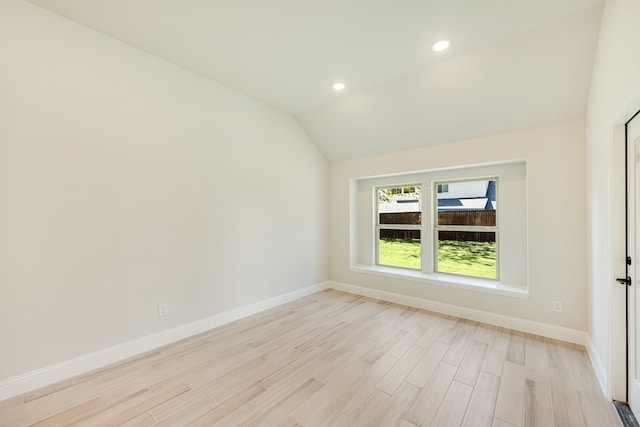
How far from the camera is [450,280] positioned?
12.0 feet

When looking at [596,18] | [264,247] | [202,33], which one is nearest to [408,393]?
[264,247]

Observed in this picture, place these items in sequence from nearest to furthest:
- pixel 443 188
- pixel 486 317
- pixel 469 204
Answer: pixel 486 317
pixel 469 204
pixel 443 188

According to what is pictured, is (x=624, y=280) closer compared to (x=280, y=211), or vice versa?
(x=624, y=280)

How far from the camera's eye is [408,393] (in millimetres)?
1962

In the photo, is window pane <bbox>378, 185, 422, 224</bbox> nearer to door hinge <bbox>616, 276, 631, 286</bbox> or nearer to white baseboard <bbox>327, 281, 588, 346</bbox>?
white baseboard <bbox>327, 281, 588, 346</bbox>

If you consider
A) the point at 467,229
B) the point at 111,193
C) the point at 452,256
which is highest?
the point at 111,193

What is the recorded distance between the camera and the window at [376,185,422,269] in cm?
432

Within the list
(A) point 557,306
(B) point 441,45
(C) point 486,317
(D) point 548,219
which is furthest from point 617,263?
(B) point 441,45

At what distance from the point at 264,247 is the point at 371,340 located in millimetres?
1885

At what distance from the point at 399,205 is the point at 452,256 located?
117 cm

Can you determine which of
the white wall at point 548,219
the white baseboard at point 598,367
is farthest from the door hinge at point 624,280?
the white wall at point 548,219

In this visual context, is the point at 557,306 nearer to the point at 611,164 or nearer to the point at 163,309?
the point at 611,164

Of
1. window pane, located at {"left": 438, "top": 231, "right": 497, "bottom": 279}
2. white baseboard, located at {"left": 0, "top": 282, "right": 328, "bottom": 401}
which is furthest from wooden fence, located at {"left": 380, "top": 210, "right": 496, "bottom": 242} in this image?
white baseboard, located at {"left": 0, "top": 282, "right": 328, "bottom": 401}

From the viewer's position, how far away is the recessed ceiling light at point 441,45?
7.93 ft
